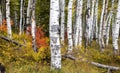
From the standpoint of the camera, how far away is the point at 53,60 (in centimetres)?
893

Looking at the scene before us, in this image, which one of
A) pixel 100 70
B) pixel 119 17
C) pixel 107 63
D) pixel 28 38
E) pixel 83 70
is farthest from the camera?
pixel 28 38

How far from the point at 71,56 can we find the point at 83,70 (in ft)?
7.63

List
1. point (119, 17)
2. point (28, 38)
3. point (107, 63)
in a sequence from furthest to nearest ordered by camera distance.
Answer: point (28, 38) → point (119, 17) → point (107, 63)

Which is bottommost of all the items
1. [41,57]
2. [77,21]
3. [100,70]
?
[100,70]

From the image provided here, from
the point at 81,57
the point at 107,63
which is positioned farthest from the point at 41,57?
the point at 107,63

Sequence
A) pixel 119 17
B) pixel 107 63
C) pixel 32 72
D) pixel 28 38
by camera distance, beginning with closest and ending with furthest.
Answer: pixel 32 72 < pixel 107 63 < pixel 119 17 < pixel 28 38

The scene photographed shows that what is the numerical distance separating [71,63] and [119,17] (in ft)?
15.3

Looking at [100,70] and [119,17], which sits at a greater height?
[119,17]

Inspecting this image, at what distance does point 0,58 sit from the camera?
35.8 ft

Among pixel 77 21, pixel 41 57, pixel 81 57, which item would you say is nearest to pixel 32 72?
pixel 41 57

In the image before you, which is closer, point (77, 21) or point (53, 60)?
point (53, 60)

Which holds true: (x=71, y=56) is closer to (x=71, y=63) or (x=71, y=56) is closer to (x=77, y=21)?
(x=71, y=63)

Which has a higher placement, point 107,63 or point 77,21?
point 77,21

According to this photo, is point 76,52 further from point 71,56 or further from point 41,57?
point 41,57
